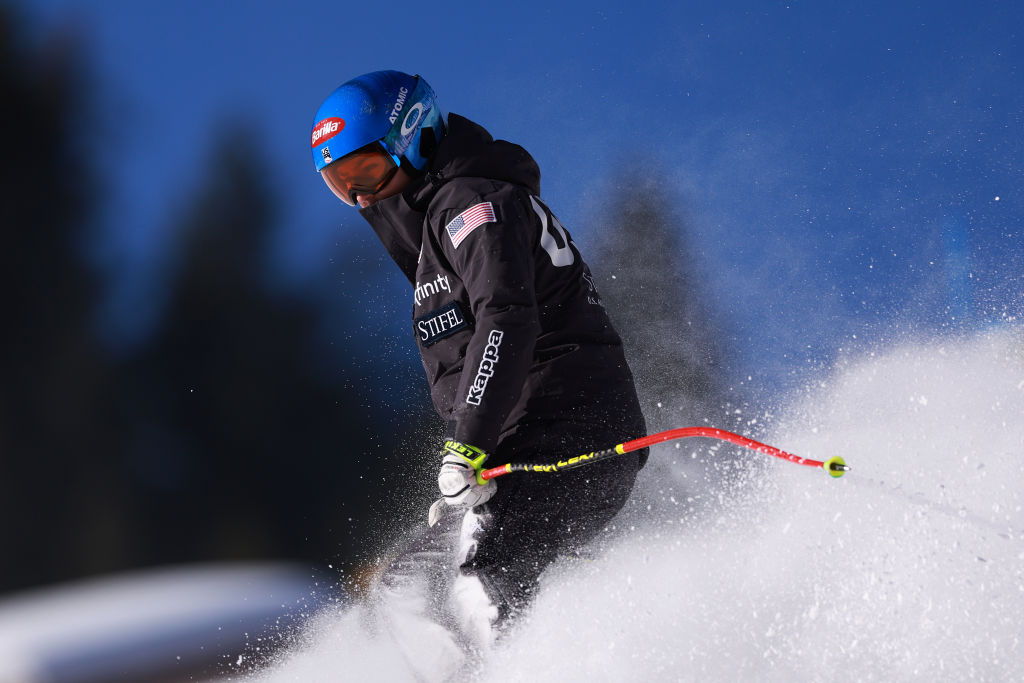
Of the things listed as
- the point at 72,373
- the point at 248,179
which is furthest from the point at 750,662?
the point at 248,179

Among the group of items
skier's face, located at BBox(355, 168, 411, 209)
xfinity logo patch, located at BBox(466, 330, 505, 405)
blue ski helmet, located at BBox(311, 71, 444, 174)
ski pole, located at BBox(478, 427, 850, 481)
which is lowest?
ski pole, located at BBox(478, 427, 850, 481)

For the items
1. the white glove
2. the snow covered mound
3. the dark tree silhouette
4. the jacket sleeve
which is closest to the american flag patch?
the jacket sleeve

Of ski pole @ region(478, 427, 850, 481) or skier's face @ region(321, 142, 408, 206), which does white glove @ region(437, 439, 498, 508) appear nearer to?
ski pole @ region(478, 427, 850, 481)

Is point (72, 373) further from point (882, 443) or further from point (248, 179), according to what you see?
point (882, 443)

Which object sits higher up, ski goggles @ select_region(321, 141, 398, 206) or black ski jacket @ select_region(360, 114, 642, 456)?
ski goggles @ select_region(321, 141, 398, 206)

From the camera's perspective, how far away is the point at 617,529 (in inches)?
112

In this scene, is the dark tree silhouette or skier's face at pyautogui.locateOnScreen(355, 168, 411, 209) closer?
skier's face at pyautogui.locateOnScreen(355, 168, 411, 209)

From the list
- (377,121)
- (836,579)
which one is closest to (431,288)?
(377,121)

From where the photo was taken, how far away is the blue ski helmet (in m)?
2.49

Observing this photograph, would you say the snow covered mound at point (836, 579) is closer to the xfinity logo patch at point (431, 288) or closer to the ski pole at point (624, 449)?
the ski pole at point (624, 449)

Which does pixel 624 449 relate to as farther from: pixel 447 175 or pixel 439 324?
pixel 447 175

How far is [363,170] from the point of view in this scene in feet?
8.26

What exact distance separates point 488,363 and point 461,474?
281 millimetres

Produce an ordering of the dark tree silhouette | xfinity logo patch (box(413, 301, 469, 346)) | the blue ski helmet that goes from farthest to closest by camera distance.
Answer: the dark tree silhouette → the blue ski helmet → xfinity logo patch (box(413, 301, 469, 346))
